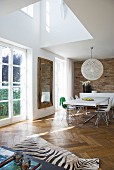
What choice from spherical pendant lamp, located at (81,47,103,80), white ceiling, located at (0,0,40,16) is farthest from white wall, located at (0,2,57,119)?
spherical pendant lamp, located at (81,47,103,80)

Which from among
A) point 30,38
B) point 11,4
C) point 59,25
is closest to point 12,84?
point 30,38

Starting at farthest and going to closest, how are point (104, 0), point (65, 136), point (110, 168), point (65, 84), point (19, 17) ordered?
point (65, 84)
point (19, 17)
point (65, 136)
point (104, 0)
point (110, 168)

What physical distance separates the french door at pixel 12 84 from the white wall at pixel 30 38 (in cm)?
21

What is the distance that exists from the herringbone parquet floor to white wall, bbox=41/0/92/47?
9.02 ft

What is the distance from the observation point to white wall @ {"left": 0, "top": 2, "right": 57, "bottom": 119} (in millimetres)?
4875

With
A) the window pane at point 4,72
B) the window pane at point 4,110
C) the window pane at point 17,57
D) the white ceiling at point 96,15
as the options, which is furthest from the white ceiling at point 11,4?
the window pane at point 4,110

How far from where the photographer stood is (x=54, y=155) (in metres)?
2.69

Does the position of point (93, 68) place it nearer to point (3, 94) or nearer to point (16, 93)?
point (16, 93)

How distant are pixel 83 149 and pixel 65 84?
Answer: 5657 mm

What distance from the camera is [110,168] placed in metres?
2.29

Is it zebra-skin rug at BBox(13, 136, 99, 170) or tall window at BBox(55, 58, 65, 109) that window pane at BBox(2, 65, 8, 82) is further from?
tall window at BBox(55, 58, 65, 109)

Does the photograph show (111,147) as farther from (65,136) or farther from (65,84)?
(65,84)

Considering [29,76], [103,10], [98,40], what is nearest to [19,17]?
Answer: [29,76]

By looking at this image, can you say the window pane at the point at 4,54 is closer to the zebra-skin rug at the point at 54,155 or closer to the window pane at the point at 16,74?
the window pane at the point at 16,74
